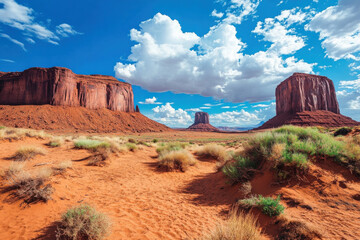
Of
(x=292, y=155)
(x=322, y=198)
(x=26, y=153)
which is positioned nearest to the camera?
(x=322, y=198)

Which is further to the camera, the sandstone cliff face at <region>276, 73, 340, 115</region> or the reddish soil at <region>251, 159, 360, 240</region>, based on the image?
the sandstone cliff face at <region>276, 73, 340, 115</region>

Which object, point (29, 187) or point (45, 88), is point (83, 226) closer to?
point (29, 187)

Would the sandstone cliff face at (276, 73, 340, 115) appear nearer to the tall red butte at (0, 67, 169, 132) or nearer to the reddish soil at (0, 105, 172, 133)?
the tall red butte at (0, 67, 169, 132)

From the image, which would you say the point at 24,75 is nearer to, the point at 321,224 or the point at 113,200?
the point at 113,200

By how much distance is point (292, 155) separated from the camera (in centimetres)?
483

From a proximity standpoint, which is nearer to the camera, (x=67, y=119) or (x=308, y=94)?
(x=67, y=119)

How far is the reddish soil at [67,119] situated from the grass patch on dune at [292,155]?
178 ft

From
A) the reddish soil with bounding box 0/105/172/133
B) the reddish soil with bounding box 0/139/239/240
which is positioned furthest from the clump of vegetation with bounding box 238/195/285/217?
the reddish soil with bounding box 0/105/172/133

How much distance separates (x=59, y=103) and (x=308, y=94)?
112917 millimetres

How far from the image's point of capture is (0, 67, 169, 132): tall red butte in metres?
50.2

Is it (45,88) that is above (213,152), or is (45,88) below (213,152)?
above

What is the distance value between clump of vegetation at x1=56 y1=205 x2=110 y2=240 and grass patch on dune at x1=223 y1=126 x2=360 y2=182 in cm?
426

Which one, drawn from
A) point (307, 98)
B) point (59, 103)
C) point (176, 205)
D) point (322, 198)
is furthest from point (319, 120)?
point (59, 103)

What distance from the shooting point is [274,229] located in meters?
3.18
